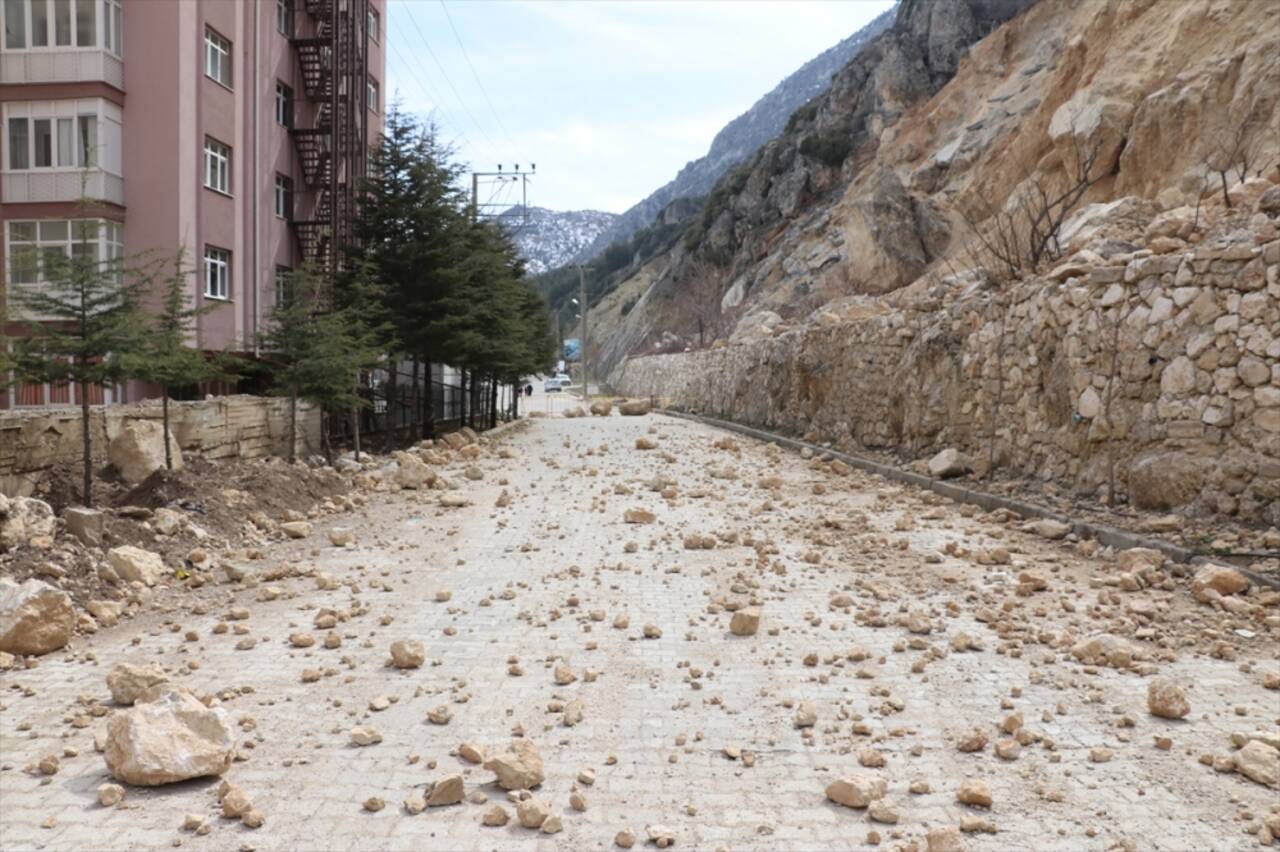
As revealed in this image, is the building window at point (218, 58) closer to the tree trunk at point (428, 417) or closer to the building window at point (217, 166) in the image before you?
the building window at point (217, 166)

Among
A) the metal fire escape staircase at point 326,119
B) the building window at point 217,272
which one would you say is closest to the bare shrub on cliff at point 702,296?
the metal fire escape staircase at point 326,119

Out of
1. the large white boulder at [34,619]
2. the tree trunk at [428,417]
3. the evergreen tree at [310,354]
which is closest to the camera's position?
the large white boulder at [34,619]

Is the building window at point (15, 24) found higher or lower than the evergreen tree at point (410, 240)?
higher

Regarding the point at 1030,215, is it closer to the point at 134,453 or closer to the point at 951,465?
the point at 951,465

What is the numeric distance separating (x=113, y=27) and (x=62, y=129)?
8.34 feet

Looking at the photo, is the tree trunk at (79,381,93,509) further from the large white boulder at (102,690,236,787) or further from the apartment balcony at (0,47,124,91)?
the apartment balcony at (0,47,124,91)

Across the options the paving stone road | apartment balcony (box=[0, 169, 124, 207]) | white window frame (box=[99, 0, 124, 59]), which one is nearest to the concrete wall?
the paving stone road

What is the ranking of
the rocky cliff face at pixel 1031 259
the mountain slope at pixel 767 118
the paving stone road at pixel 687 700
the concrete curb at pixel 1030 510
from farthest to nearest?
the mountain slope at pixel 767 118, the rocky cliff face at pixel 1031 259, the concrete curb at pixel 1030 510, the paving stone road at pixel 687 700

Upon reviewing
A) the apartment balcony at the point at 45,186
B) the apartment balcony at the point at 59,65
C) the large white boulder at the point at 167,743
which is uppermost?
the apartment balcony at the point at 59,65

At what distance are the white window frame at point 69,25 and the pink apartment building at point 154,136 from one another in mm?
31

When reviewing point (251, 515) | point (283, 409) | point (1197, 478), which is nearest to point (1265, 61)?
point (1197, 478)

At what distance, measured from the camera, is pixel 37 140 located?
2103 centimetres

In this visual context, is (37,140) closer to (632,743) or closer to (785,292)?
(632,743)

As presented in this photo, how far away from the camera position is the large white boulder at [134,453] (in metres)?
10.3
